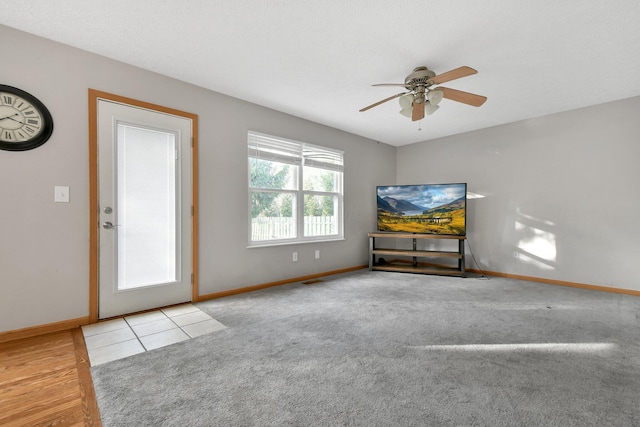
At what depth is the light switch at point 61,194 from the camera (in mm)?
2428

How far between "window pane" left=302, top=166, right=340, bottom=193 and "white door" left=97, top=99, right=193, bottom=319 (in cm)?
179

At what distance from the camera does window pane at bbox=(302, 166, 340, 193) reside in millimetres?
4422

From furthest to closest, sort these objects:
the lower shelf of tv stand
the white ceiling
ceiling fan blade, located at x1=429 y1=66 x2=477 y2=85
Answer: the lower shelf of tv stand
ceiling fan blade, located at x1=429 y1=66 x2=477 y2=85
the white ceiling

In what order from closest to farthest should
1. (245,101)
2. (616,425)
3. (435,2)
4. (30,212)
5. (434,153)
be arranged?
(616,425)
(435,2)
(30,212)
(245,101)
(434,153)

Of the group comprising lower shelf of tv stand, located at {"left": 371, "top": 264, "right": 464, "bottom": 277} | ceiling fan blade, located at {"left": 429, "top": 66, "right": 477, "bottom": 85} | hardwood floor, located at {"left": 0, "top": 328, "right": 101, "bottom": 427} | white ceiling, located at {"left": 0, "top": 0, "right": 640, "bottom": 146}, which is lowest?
hardwood floor, located at {"left": 0, "top": 328, "right": 101, "bottom": 427}

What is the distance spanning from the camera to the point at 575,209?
3902mm

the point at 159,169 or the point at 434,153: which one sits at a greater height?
the point at 434,153

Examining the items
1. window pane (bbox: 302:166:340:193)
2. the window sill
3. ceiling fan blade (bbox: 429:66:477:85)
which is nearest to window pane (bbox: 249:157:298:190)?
window pane (bbox: 302:166:340:193)

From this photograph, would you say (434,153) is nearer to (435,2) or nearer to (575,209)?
(575,209)

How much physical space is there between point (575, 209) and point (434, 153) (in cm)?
228

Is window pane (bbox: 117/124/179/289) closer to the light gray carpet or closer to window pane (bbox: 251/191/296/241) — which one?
the light gray carpet

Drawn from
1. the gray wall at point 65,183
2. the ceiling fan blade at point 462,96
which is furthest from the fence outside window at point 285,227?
the ceiling fan blade at point 462,96

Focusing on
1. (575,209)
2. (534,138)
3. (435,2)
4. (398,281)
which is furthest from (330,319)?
(534,138)

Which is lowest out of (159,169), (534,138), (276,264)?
(276,264)
